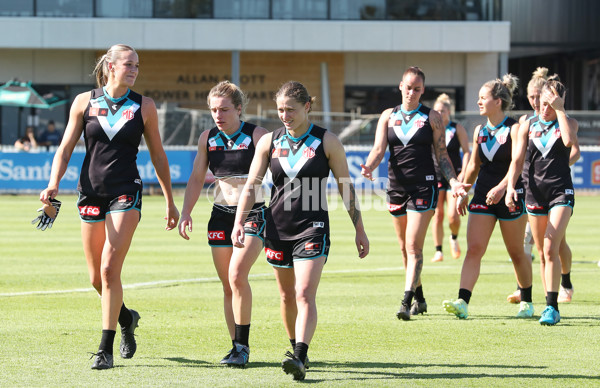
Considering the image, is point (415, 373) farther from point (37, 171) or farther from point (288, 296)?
point (37, 171)

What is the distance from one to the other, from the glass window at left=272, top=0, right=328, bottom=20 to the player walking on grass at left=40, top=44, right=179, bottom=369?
3118 centimetres

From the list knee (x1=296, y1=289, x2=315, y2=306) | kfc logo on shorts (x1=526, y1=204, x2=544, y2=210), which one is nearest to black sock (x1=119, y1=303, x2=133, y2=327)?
knee (x1=296, y1=289, x2=315, y2=306)

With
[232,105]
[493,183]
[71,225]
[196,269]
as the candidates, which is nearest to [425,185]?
Answer: [493,183]

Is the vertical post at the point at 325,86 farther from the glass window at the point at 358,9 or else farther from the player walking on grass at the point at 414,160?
the player walking on grass at the point at 414,160

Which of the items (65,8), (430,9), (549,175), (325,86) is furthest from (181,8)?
(549,175)

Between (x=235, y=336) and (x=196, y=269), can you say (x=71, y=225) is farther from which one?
(x=235, y=336)

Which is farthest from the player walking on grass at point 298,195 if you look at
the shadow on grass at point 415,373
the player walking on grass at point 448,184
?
the player walking on grass at point 448,184

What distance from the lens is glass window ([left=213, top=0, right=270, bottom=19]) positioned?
37531 mm

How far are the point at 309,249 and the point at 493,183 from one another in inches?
131

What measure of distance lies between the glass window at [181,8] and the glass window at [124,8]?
1.22 ft

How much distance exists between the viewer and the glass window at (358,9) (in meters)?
38.1

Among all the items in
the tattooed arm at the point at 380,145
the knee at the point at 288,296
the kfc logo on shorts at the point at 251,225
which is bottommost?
the knee at the point at 288,296

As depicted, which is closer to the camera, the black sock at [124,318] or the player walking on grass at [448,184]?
the black sock at [124,318]

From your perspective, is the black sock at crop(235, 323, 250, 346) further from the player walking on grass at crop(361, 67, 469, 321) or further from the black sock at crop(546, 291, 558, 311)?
the black sock at crop(546, 291, 558, 311)
